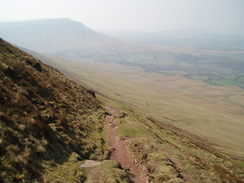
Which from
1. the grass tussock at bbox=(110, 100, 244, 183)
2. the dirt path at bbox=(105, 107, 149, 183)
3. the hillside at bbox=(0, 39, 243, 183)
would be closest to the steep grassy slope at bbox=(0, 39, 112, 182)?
the hillside at bbox=(0, 39, 243, 183)

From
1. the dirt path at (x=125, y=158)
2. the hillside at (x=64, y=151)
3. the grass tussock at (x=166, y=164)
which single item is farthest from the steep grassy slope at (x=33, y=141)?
the grass tussock at (x=166, y=164)

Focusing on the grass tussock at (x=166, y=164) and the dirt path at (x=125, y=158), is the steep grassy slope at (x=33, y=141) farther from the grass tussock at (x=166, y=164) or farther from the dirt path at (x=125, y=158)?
the grass tussock at (x=166, y=164)

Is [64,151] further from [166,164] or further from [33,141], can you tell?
[166,164]

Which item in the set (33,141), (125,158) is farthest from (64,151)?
(125,158)

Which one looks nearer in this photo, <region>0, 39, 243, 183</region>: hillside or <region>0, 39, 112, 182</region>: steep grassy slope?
<region>0, 39, 112, 182</region>: steep grassy slope

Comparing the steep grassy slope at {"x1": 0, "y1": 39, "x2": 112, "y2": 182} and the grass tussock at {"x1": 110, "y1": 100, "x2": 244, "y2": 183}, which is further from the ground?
the steep grassy slope at {"x1": 0, "y1": 39, "x2": 112, "y2": 182}

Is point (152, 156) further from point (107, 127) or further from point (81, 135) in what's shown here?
point (107, 127)

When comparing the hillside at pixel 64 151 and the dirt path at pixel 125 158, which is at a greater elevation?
the hillside at pixel 64 151

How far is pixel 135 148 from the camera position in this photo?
24781 millimetres

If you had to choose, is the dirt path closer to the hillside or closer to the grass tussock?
the hillside

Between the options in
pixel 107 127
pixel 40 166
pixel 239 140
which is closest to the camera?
pixel 40 166

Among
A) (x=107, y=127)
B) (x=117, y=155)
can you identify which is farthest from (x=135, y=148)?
(x=107, y=127)

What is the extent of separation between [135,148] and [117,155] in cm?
282

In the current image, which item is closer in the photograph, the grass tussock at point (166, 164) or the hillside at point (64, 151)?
the hillside at point (64, 151)
